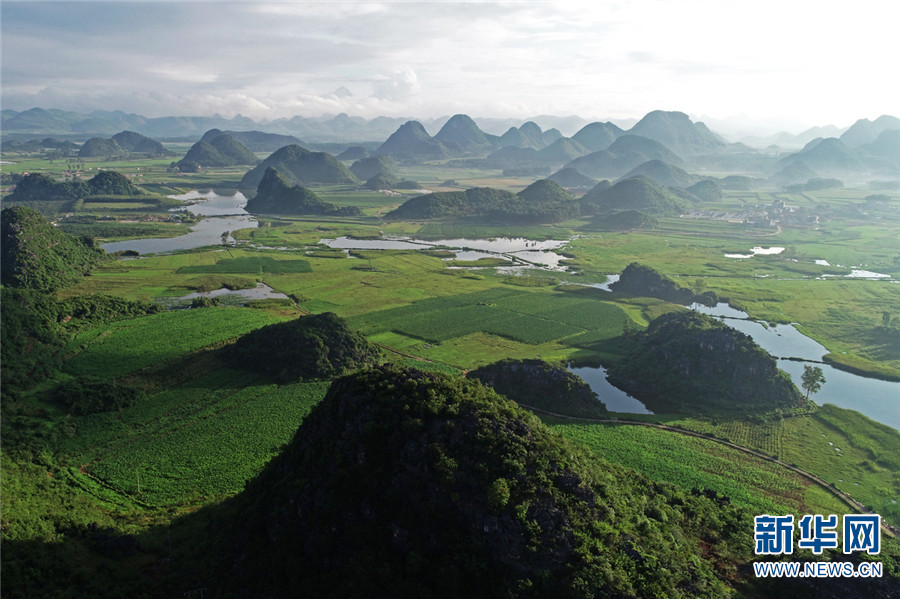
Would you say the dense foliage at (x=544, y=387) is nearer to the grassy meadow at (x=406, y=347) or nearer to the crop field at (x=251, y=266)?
the grassy meadow at (x=406, y=347)

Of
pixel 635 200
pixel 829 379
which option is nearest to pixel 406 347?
pixel 829 379

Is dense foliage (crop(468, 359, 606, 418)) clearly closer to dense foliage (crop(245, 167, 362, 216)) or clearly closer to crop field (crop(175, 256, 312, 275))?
crop field (crop(175, 256, 312, 275))

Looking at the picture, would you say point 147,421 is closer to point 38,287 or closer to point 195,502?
point 195,502

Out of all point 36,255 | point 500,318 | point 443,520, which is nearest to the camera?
point 443,520

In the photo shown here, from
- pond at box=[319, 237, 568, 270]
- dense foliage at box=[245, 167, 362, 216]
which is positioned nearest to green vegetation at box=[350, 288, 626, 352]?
pond at box=[319, 237, 568, 270]

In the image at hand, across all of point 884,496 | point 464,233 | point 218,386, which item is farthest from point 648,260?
point 218,386

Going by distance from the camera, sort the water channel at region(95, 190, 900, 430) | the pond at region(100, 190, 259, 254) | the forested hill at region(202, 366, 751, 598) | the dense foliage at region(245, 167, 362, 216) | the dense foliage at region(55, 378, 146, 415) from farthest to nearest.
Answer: the dense foliage at region(245, 167, 362, 216) → the pond at region(100, 190, 259, 254) → the water channel at region(95, 190, 900, 430) → the dense foliage at region(55, 378, 146, 415) → the forested hill at region(202, 366, 751, 598)

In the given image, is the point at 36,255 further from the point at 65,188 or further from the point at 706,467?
the point at 65,188
